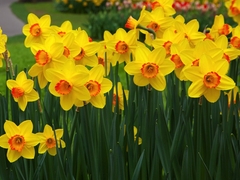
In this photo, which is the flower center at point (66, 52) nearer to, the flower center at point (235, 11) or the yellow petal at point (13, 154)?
the yellow petal at point (13, 154)

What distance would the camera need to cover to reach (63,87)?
69.4 inches

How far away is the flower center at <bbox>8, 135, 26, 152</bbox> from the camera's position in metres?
1.88

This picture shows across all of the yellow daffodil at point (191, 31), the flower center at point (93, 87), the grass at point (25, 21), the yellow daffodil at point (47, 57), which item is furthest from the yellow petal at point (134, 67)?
the grass at point (25, 21)

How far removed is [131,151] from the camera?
209cm

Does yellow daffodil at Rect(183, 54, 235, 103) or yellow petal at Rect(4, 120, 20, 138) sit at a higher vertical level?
yellow daffodil at Rect(183, 54, 235, 103)

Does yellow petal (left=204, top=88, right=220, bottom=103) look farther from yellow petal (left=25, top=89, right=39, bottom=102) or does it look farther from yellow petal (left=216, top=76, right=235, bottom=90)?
yellow petal (left=25, top=89, right=39, bottom=102)

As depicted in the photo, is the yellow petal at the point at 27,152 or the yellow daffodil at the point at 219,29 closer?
the yellow petal at the point at 27,152

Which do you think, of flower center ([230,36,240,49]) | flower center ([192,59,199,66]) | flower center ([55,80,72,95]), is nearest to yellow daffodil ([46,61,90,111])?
flower center ([55,80,72,95])

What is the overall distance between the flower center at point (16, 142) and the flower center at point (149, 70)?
0.46m

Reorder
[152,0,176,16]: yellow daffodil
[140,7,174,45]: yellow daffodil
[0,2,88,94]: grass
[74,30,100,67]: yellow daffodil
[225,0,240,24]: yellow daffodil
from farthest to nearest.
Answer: [0,2,88,94]: grass < [225,0,240,24]: yellow daffodil < [152,0,176,16]: yellow daffodil < [140,7,174,45]: yellow daffodil < [74,30,100,67]: yellow daffodil

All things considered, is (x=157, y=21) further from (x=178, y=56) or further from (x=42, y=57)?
(x=42, y=57)

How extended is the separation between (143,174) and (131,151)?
0.10m

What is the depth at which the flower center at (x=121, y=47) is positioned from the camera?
2250 mm

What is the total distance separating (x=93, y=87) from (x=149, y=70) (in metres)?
0.20
